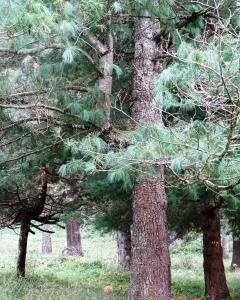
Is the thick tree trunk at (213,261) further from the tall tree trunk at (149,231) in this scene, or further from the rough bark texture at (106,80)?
the rough bark texture at (106,80)

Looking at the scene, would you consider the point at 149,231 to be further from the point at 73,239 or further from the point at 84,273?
the point at 73,239

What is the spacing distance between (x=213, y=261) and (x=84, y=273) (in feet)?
20.9

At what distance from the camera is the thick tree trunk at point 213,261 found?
32.4ft

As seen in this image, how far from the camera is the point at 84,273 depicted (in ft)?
49.7

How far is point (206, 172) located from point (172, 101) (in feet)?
2.87

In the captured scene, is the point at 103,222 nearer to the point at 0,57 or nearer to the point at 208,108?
the point at 0,57

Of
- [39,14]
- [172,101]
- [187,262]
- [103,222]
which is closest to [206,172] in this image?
[172,101]

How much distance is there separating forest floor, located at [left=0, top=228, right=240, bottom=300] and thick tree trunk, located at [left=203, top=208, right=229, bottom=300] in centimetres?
101

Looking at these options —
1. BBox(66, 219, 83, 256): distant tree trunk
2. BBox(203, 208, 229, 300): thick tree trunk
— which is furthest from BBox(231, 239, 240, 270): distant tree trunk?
BBox(203, 208, 229, 300): thick tree trunk

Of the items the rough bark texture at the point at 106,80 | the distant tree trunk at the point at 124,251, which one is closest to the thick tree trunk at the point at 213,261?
the rough bark texture at the point at 106,80

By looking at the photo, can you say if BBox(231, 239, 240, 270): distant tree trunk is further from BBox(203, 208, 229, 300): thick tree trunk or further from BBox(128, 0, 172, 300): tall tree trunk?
BBox(128, 0, 172, 300): tall tree trunk

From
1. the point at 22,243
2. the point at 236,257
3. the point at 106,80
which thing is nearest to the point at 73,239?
the point at 236,257

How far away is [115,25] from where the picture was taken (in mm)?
7027

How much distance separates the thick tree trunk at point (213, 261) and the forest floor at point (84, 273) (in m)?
1.01
